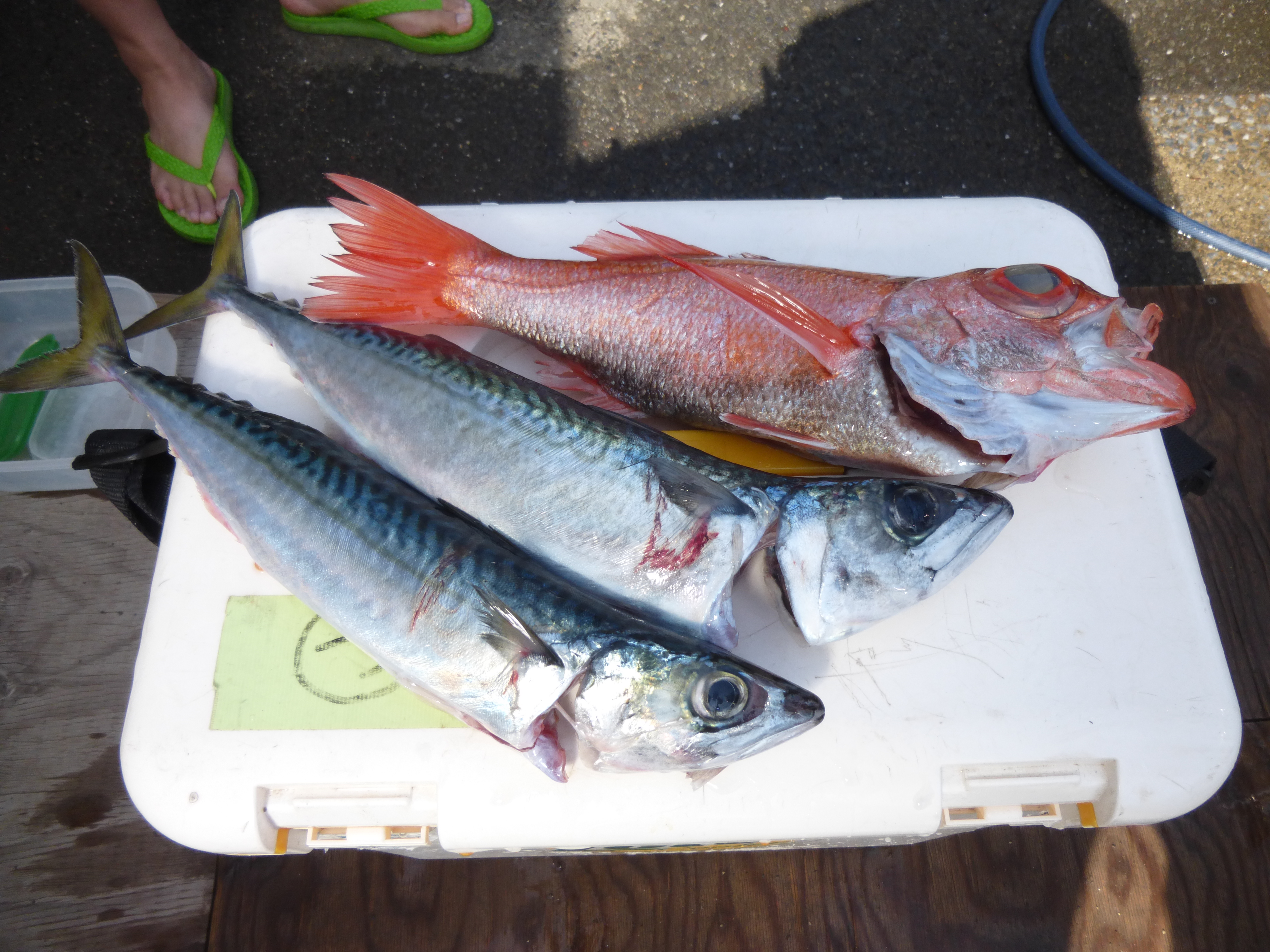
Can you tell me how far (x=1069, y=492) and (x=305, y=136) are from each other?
2.71 metres

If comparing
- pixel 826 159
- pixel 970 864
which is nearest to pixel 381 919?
pixel 970 864

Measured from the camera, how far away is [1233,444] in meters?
2.14

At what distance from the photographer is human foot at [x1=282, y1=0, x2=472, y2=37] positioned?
107 inches

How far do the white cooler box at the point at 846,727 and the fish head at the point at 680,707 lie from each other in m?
0.27

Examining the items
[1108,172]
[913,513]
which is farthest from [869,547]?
[1108,172]

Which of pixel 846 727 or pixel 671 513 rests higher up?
pixel 671 513

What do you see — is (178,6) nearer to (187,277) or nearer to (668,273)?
(187,277)

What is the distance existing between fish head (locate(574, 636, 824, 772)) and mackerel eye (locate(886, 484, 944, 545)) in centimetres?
35

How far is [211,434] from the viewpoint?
4.81ft

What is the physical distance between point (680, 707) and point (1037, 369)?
2.90 feet

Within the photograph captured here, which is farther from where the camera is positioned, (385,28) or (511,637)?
(385,28)

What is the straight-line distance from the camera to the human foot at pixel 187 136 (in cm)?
240

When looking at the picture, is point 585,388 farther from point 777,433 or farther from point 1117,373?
point 1117,373

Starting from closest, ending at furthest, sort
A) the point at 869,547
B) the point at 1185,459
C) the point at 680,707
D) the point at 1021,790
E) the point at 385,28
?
the point at 680,707, the point at 869,547, the point at 1021,790, the point at 1185,459, the point at 385,28
